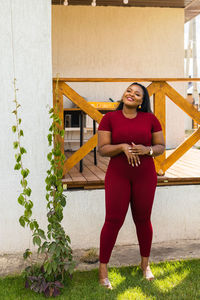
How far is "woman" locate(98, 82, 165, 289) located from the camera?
3.09 m

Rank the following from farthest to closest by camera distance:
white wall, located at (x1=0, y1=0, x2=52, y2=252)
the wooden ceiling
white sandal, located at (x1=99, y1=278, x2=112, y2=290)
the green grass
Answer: the wooden ceiling → white wall, located at (x1=0, y1=0, x2=52, y2=252) → white sandal, located at (x1=99, y1=278, x2=112, y2=290) → the green grass

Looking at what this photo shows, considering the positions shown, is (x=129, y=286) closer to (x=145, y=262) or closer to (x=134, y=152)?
(x=145, y=262)

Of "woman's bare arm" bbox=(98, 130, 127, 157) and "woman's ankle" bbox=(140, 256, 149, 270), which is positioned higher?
"woman's bare arm" bbox=(98, 130, 127, 157)

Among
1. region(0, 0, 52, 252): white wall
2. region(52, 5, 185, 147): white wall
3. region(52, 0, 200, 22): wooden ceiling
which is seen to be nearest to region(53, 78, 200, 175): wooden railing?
region(0, 0, 52, 252): white wall

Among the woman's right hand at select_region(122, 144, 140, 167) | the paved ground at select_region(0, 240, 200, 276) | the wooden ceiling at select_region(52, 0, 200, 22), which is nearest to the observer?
the woman's right hand at select_region(122, 144, 140, 167)

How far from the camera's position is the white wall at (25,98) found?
3.87m

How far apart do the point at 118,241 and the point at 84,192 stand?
63cm

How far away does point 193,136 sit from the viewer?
4465mm

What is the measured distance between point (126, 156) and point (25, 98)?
1.34m

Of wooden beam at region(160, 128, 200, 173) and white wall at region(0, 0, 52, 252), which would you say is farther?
wooden beam at region(160, 128, 200, 173)

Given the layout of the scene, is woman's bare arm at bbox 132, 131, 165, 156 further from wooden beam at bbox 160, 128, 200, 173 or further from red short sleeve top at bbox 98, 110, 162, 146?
wooden beam at bbox 160, 128, 200, 173

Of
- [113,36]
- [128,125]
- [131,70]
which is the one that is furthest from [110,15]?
[128,125]

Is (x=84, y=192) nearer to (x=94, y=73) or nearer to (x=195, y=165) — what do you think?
(x=195, y=165)

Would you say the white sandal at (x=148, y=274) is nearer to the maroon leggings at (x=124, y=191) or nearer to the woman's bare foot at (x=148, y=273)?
the woman's bare foot at (x=148, y=273)
